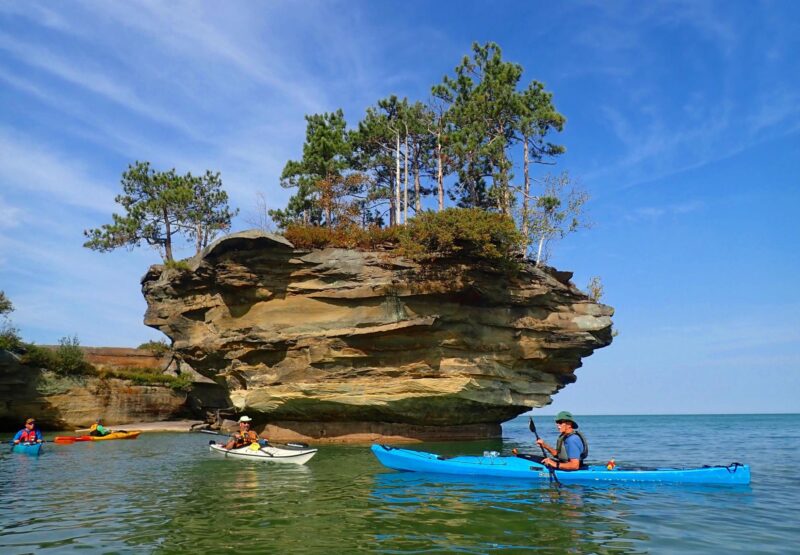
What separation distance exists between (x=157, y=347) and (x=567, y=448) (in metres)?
Result: 40.3

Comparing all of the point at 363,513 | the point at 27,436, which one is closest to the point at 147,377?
the point at 27,436

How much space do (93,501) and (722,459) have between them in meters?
23.1

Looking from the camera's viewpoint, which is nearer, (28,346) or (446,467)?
(446,467)

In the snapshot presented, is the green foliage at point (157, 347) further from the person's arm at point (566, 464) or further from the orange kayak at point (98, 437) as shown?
the person's arm at point (566, 464)

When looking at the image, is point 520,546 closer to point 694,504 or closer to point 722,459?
point 694,504

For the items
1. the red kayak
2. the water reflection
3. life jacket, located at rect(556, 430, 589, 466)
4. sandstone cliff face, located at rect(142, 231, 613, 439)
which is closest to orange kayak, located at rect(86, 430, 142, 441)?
the red kayak

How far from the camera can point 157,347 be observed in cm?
4681

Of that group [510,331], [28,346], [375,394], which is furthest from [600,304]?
[28,346]

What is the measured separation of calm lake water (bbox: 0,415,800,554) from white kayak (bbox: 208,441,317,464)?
3.05 feet

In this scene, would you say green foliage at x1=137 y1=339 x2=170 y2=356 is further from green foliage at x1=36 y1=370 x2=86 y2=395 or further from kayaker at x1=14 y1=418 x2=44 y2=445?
kayaker at x1=14 y1=418 x2=44 y2=445

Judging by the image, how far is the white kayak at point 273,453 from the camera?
1952 centimetres

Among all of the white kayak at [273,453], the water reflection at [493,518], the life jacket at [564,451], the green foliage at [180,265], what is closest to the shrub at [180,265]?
the green foliage at [180,265]

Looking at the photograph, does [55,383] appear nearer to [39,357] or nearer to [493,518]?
[39,357]

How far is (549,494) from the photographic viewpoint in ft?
44.8
